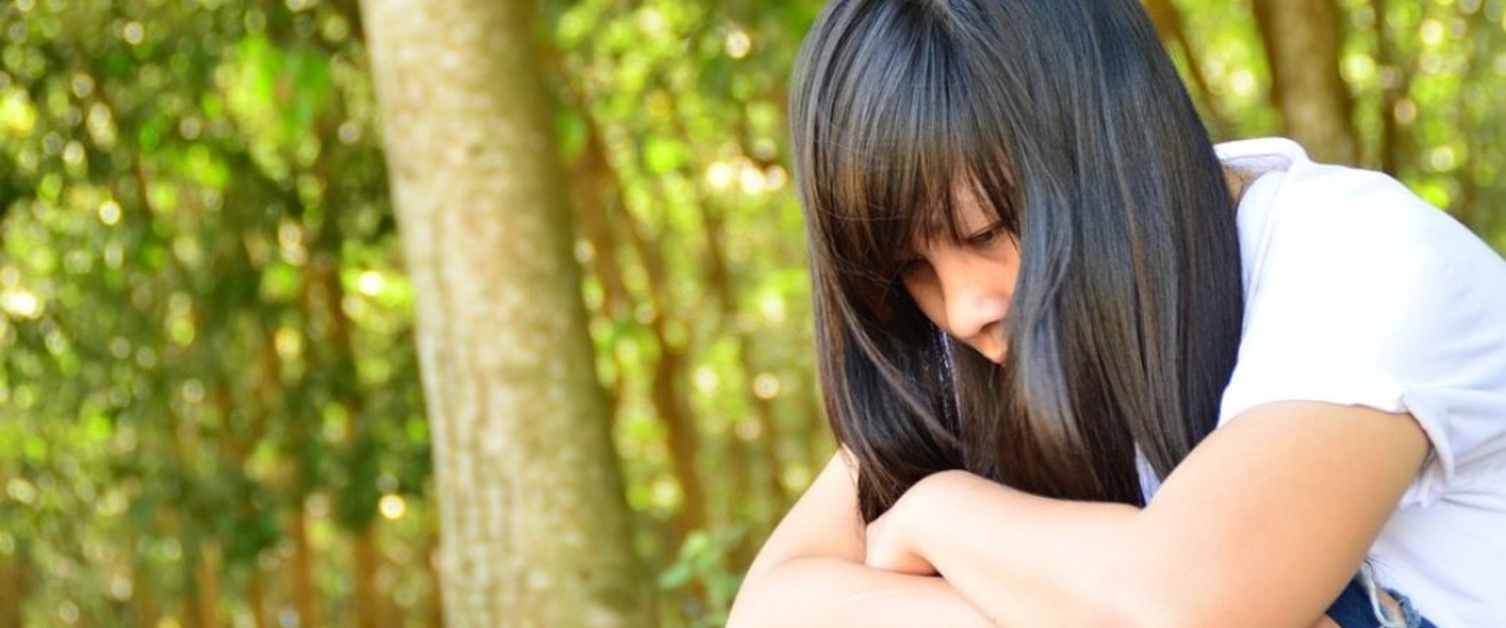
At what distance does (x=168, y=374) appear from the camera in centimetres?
636

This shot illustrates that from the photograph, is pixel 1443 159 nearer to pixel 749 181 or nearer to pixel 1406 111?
pixel 1406 111

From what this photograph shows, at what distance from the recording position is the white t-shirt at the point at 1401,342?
171cm

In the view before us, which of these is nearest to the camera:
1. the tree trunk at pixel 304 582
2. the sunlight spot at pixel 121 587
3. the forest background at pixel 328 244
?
the forest background at pixel 328 244

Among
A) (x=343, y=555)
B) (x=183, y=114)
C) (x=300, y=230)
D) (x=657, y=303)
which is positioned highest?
(x=183, y=114)

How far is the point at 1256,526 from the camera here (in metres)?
1.70

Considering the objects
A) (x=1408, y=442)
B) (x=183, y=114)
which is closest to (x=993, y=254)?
(x=1408, y=442)

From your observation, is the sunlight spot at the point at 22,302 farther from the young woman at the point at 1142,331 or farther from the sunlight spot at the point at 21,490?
the young woman at the point at 1142,331

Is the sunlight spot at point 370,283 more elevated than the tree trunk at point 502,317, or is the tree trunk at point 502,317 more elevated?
the tree trunk at point 502,317

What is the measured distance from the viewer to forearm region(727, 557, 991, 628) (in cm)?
192

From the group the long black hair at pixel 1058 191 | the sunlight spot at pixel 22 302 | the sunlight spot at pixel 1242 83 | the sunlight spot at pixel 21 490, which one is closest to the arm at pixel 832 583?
the long black hair at pixel 1058 191

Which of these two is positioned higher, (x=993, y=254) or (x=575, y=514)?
(x=993, y=254)

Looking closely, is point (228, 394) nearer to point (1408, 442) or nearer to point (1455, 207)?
point (1455, 207)

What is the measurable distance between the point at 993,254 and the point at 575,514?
77.9 inches

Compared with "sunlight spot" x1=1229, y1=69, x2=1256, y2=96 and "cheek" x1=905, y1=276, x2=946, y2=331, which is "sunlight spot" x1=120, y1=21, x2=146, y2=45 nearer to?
"cheek" x1=905, y1=276, x2=946, y2=331
